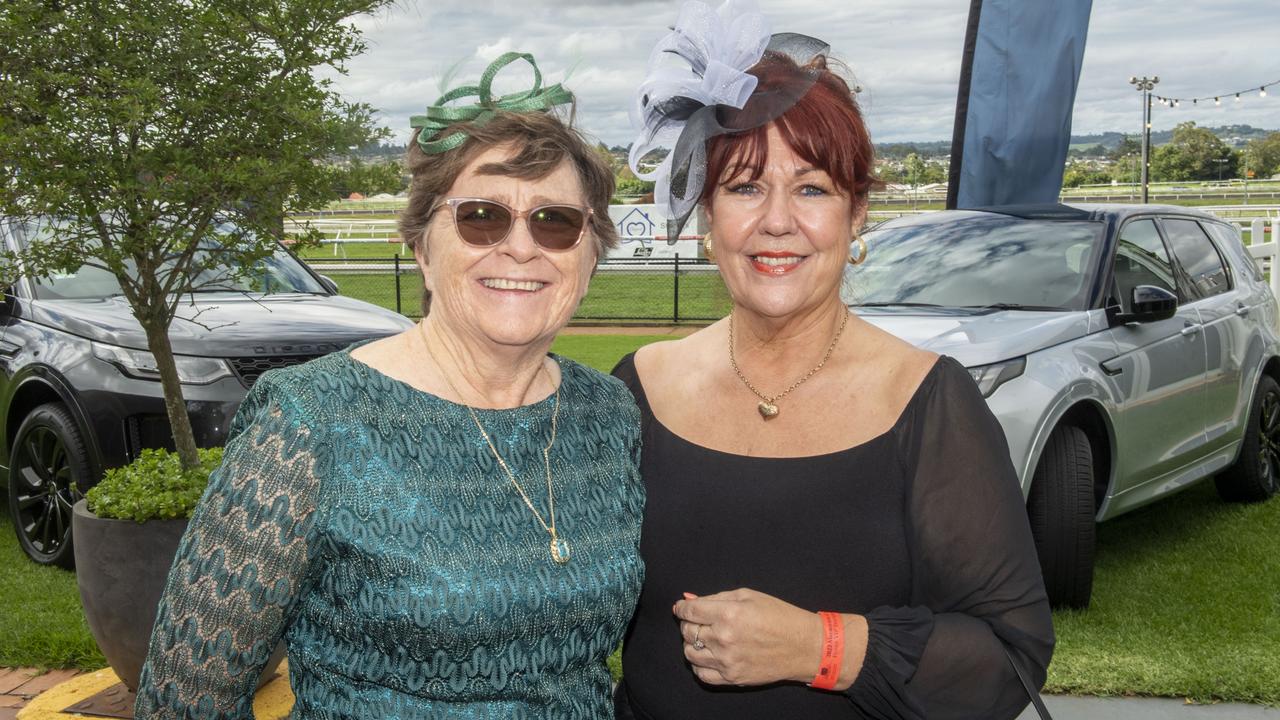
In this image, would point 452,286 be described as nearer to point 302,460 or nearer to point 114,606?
point 302,460

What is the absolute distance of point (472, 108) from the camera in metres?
2.10

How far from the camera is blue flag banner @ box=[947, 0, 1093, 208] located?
8.15 metres

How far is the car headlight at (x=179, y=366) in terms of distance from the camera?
589cm

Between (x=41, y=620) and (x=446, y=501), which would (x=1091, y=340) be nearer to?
(x=446, y=501)

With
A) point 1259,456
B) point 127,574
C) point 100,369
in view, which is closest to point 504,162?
point 127,574

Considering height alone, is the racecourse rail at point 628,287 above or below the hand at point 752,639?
below

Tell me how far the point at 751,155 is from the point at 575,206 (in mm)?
335

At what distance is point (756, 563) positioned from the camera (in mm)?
2107

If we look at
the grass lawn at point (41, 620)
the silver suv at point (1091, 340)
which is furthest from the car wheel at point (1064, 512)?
the grass lawn at point (41, 620)

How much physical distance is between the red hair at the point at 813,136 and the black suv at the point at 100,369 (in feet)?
12.9

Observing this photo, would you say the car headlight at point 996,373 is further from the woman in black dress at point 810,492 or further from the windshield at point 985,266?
the woman in black dress at point 810,492

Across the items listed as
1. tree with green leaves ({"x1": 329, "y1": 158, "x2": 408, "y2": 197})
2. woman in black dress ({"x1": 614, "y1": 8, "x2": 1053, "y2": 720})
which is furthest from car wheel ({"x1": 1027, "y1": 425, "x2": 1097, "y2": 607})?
woman in black dress ({"x1": 614, "y1": 8, "x2": 1053, "y2": 720})

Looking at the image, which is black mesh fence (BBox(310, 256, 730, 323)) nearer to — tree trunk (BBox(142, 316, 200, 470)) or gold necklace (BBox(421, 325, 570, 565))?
tree trunk (BBox(142, 316, 200, 470))

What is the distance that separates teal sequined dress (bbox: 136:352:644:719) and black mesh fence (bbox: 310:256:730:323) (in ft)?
43.4
